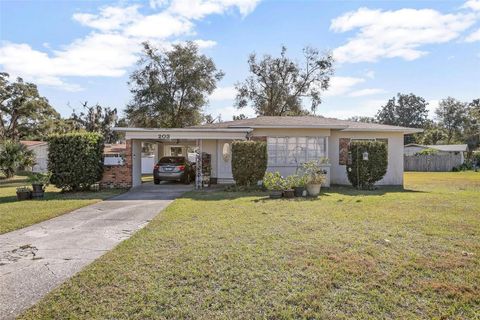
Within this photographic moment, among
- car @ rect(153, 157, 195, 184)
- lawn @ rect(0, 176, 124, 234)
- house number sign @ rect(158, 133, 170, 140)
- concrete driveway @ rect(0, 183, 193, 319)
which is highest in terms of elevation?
house number sign @ rect(158, 133, 170, 140)

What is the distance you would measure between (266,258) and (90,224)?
452 cm

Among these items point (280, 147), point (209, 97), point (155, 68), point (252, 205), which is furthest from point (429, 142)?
point (252, 205)

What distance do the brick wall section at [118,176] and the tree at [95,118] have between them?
1300 inches

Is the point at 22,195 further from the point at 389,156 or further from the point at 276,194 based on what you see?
the point at 389,156

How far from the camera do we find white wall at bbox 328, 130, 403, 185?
17062mm

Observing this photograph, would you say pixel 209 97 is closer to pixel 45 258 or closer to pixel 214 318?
pixel 45 258

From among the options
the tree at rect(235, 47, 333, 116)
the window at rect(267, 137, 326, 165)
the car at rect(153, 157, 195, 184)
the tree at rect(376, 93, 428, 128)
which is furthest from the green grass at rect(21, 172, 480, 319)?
the tree at rect(376, 93, 428, 128)

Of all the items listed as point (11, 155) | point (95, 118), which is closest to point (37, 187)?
point (11, 155)

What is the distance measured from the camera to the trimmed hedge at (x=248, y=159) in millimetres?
13500

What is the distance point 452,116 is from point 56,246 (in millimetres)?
76239

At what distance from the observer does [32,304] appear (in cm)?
355

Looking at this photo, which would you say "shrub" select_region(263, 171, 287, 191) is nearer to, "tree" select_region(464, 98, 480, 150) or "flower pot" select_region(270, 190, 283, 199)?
"flower pot" select_region(270, 190, 283, 199)

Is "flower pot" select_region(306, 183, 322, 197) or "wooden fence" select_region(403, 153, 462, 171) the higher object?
"wooden fence" select_region(403, 153, 462, 171)

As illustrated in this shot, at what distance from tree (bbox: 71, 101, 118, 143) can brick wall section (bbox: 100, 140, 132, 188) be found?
3301 centimetres
